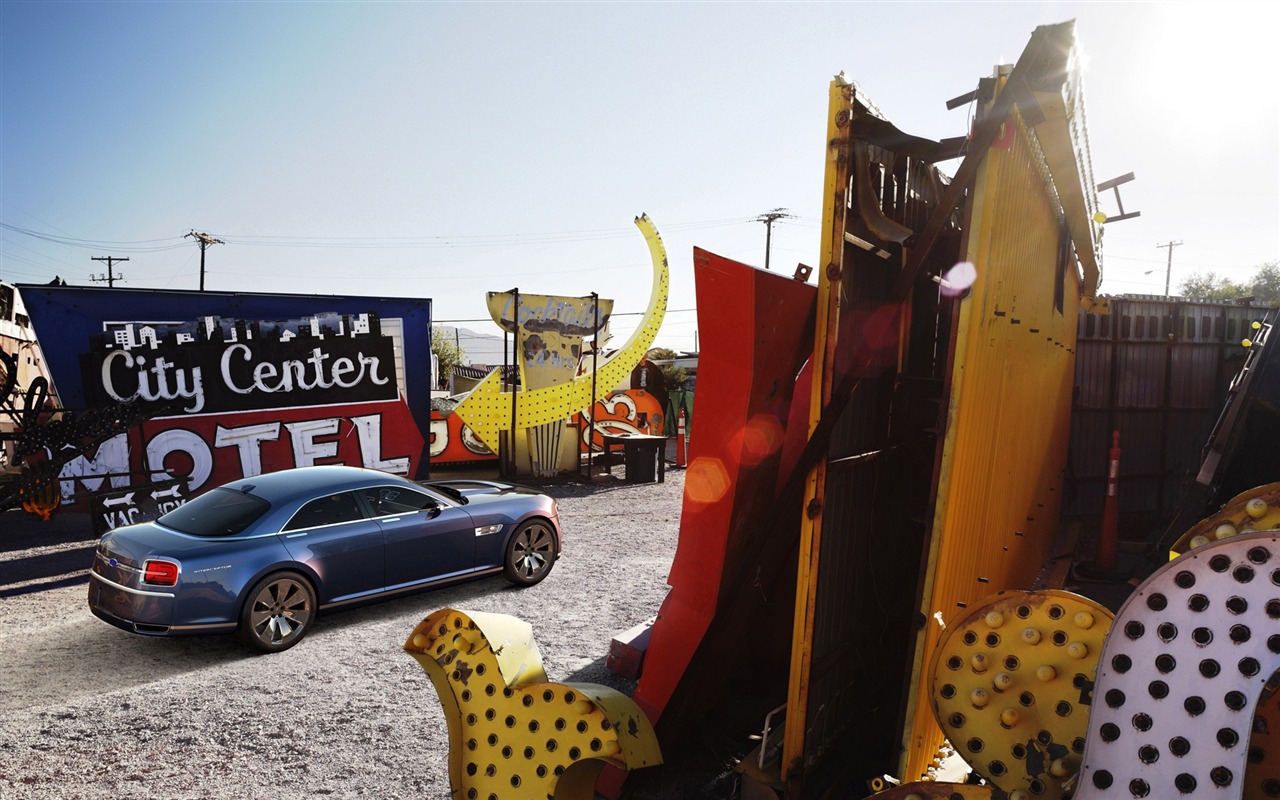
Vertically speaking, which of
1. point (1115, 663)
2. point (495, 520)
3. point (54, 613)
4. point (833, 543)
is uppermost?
point (1115, 663)

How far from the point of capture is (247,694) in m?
5.38

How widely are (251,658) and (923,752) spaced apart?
5270 mm

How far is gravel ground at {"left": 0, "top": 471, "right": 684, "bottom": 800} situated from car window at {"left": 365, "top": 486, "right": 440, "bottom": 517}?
1.01 m

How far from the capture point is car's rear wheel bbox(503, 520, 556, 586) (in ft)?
26.8

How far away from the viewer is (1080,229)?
241 inches

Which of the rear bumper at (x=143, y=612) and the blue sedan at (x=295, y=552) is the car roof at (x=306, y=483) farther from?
the rear bumper at (x=143, y=612)

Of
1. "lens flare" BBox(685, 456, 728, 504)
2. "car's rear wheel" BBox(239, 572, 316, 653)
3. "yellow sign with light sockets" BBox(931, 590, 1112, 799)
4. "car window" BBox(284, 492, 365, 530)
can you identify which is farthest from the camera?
"car window" BBox(284, 492, 365, 530)

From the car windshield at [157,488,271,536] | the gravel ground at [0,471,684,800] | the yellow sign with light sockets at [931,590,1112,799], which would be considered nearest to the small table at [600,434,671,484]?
the gravel ground at [0,471,684,800]

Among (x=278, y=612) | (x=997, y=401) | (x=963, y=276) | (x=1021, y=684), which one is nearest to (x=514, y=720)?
(x=1021, y=684)

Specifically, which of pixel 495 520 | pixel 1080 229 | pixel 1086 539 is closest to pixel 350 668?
pixel 495 520

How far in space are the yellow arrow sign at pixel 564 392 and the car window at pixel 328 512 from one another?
8.64 metres

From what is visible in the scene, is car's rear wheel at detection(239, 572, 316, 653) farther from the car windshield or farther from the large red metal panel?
the large red metal panel

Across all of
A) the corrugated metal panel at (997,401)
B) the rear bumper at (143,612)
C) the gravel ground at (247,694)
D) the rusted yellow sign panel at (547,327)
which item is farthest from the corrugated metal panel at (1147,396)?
the rear bumper at (143,612)

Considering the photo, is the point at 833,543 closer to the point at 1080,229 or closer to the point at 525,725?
the point at 525,725
